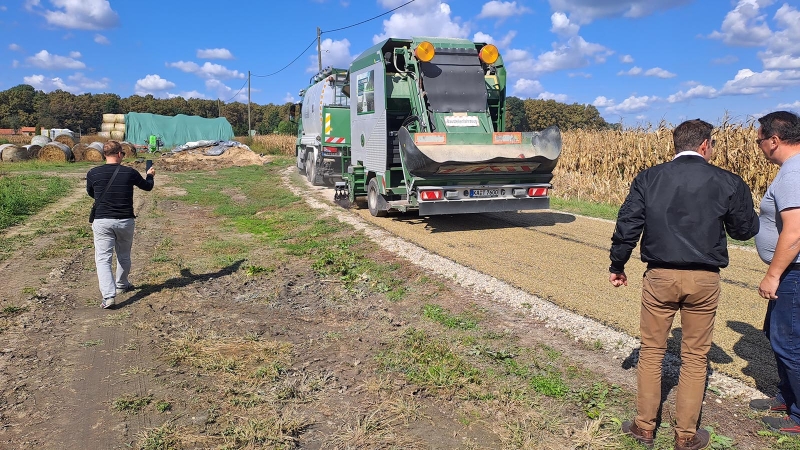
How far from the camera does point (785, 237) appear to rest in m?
3.13

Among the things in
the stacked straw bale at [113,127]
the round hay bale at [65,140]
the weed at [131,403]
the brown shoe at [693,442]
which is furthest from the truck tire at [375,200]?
the stacked straw bale at [113,127]

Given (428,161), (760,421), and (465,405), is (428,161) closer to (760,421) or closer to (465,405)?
(465,405)

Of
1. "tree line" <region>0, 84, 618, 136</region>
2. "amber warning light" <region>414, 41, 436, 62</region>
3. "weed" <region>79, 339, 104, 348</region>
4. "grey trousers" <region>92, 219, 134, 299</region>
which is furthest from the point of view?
"tree line" <region>0, 84, 618, 136</region>

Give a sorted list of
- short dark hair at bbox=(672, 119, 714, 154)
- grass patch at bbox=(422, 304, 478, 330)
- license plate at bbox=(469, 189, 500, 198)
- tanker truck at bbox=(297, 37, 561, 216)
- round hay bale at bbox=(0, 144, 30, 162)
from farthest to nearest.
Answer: round hay bale at bbox=(0, 144, 30, 162) < license plate at bbox=(469, 189, 500, 198) < tanker truck at bbox=(297, 37, 561, 216) < grass patch at bbox=(422, 304, 478, 330) < short dark hair at bbox=(672, 119, 714, 154)

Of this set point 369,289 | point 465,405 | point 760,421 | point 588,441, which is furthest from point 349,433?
point 369,289

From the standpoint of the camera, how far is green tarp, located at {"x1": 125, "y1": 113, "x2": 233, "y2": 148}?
46344 millimetres

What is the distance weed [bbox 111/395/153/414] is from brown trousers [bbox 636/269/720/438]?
325 cm

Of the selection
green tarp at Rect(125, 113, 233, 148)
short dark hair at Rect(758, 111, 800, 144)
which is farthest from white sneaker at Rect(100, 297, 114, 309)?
green tarp at Rect(125, 113, 233, 148)

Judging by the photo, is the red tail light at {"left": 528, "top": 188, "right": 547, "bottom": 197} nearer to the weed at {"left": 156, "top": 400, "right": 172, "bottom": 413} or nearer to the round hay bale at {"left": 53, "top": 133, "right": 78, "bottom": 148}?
the weed at {"left": 156, "top": 400, "right": 172, "bottom": 413}

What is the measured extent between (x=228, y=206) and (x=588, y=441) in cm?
1252

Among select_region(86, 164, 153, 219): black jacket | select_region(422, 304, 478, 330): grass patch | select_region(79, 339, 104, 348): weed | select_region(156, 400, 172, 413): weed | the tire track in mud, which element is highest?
select_region(86, 164, 153, 219): black jacket

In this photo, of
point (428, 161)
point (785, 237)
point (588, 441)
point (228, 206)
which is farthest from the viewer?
point (228, 206)

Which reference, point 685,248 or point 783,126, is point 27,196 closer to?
point 685,248

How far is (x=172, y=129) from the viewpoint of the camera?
47.6 metres
